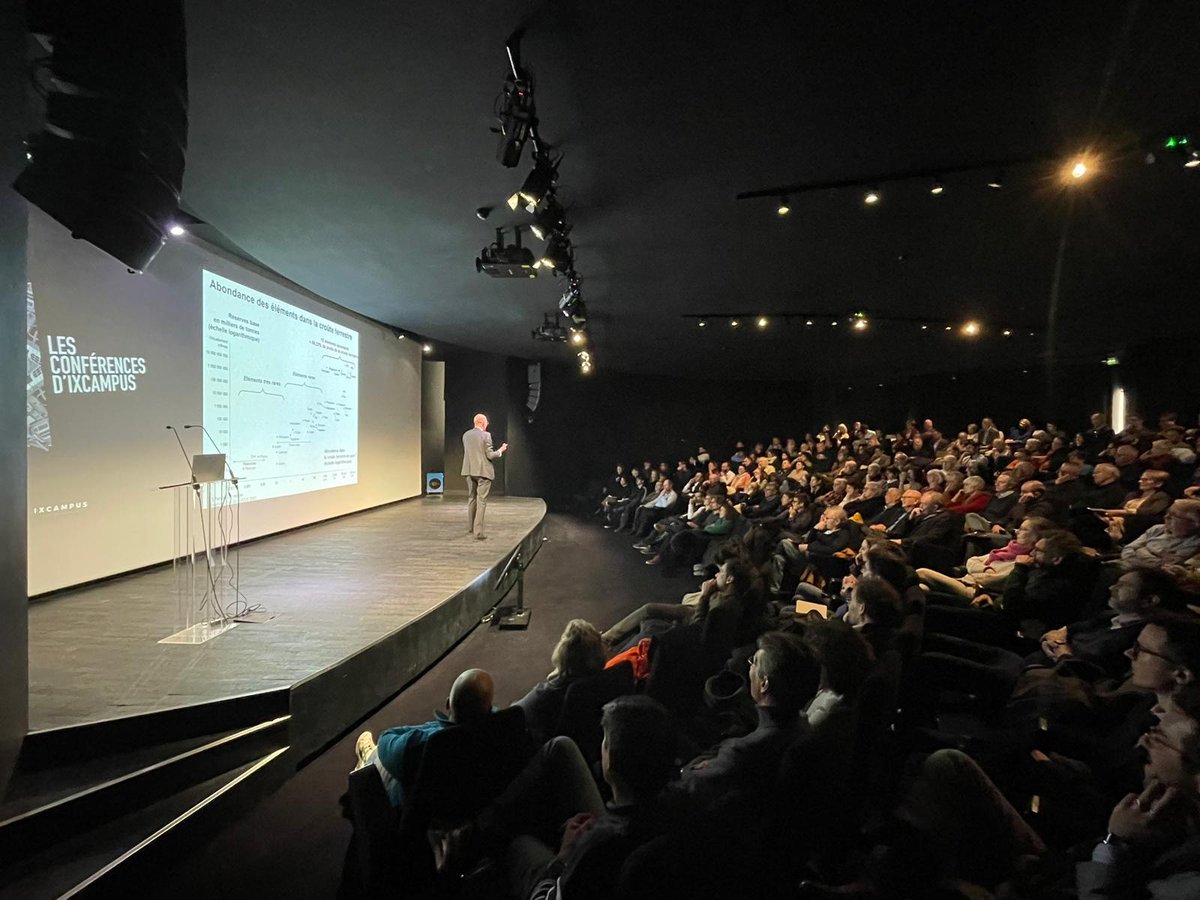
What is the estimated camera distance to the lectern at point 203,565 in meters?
3.23

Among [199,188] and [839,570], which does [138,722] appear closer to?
[199,188]

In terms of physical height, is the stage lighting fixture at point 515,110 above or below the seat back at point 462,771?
above

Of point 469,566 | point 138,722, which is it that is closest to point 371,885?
point 138,722

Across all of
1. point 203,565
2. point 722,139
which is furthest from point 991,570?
point 203,565

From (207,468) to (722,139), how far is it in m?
3.18

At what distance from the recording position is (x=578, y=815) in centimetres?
160

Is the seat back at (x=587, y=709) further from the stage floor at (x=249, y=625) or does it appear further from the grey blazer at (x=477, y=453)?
the grey blazer at (x=477, y=453)

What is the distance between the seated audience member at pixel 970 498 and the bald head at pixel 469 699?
419 cm

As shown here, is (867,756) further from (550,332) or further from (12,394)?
(550,332)

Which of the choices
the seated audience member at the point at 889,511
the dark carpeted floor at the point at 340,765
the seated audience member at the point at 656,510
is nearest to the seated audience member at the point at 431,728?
the dark carpeted floor at the point at 340,765

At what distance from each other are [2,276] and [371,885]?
90.6 inches

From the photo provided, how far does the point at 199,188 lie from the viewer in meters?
3.92

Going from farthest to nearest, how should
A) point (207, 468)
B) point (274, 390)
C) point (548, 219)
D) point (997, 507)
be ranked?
point (274, 390) < point (997, 507) < point (548, 219) < point (207, 468)

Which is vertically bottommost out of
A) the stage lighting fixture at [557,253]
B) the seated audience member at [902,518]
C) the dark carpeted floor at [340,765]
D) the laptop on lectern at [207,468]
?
the dark carpeted floor at [340,765]
